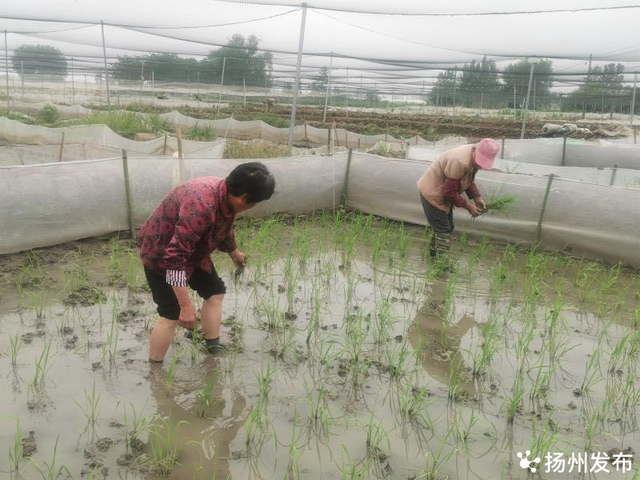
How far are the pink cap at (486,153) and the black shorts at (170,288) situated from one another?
85.7 inches

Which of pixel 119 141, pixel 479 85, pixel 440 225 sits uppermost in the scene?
pixel 479 85

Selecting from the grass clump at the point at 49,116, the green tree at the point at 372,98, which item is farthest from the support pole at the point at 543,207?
the green tree at the point at 372,98

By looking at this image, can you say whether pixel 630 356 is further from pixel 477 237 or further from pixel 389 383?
pixel 477 237

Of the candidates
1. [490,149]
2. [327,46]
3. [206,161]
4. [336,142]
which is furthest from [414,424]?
[336,142]

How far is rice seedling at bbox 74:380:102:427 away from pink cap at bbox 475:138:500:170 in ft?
9.26

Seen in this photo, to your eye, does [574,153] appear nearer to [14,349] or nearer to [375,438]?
[375,438]

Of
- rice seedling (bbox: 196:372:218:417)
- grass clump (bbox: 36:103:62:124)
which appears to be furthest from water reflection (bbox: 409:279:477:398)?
grass clump (bbox: 36:103:62:124)

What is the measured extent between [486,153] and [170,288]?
7.92 feet

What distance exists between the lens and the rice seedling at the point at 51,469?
1.93 m

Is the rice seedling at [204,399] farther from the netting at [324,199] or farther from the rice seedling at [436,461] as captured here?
the netting at [324,199]

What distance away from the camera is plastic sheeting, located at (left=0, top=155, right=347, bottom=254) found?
4.08 metres

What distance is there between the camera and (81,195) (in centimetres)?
441

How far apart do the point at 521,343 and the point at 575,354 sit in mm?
356

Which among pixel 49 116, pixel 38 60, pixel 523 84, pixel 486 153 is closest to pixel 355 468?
pixel 486 153
